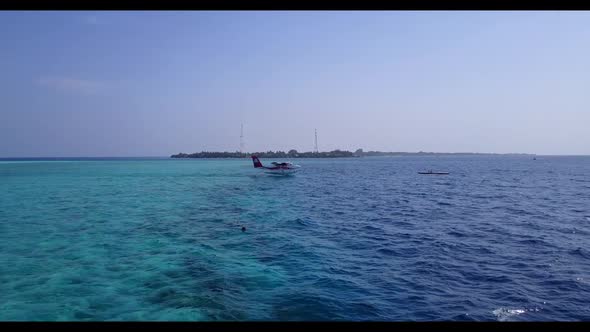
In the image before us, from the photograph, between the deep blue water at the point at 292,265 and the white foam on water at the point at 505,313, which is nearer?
the white foam on water at the point at 505,313

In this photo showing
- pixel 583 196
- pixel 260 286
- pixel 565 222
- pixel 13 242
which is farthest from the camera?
pixel 583 196

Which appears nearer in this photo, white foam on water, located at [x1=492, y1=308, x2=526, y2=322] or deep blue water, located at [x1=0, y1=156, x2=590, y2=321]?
white foam on water, located at [x1=492, y1=308, x2=526, y2=322]

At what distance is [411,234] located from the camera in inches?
847

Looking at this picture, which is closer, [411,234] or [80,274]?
[80,274]

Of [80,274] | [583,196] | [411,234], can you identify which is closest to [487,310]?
[411,234]

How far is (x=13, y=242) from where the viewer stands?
740 inches

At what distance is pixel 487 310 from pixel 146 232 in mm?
18342

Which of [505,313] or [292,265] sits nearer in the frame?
[505,313]
